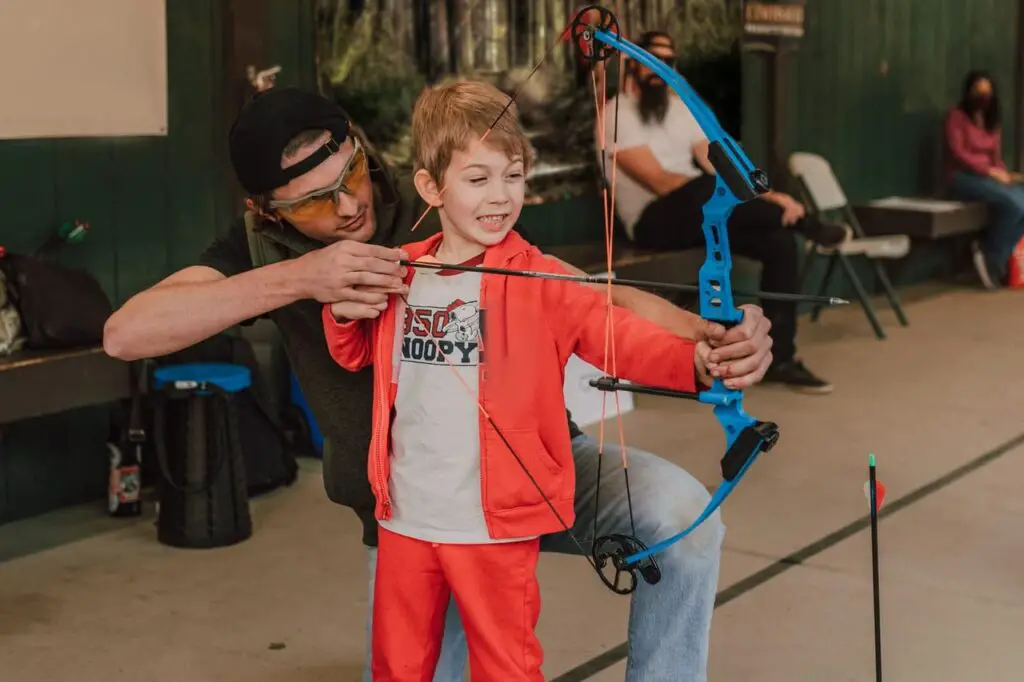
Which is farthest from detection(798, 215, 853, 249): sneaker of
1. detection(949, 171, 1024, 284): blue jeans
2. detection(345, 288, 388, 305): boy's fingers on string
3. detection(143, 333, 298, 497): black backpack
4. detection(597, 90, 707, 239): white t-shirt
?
detection(345, 288, 388, 305): boy's fingers on string

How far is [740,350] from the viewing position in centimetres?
187

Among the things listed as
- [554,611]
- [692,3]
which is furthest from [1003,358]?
[554,611]

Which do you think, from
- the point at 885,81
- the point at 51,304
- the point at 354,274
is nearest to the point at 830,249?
the point at 885,81

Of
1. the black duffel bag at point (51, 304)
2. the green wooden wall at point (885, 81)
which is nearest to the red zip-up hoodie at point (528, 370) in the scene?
the black duffel bag at point (51, 304)

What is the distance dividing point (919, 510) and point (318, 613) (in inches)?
65.7

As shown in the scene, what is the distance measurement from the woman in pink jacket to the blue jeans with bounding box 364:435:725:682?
6.67 metres

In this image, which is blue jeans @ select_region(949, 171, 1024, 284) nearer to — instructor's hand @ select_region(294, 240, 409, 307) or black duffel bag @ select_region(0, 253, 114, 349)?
black duffel bag @ select_region(0, 253, 114, 349)

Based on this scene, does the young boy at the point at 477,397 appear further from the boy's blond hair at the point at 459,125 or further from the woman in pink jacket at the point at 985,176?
the woman in pink jacket at the point at 985,176

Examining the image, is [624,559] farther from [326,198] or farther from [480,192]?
[326,198]

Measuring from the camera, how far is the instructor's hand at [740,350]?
1.87 m

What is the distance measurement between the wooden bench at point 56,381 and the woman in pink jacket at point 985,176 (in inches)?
232

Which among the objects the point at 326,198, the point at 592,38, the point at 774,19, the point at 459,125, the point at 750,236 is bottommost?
the point at 750,236

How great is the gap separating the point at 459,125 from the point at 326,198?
32cm

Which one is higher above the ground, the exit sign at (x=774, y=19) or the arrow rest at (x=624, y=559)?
the exit sign at (x=774, y=19)
